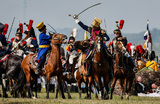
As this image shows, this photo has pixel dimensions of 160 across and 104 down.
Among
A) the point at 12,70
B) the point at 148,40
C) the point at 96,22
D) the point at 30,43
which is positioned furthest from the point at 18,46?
the point at 148,40

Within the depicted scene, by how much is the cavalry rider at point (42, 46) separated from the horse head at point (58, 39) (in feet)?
1.26

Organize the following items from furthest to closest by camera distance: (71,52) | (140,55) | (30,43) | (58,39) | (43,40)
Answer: (140,55) < (71,52) < (30,43) < (43,40) < (58,39)

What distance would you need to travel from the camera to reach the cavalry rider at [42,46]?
15234mm

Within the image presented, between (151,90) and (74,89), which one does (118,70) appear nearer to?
(151,90)

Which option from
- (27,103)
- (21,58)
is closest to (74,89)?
(21,58)

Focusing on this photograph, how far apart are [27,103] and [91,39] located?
4.49 m

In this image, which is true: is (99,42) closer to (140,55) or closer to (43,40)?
(43,40)

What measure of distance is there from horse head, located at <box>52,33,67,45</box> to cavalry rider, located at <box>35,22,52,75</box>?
1.26 ft

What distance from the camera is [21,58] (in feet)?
55.0

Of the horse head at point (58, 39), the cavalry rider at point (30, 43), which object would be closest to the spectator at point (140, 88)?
the cavalry rider at point (30, 43)

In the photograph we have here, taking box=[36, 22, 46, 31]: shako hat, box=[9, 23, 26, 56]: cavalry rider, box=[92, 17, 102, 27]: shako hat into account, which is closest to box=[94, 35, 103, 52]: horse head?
box=[92, 17, 102, 27]: shako hat

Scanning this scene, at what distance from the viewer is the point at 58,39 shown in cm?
1483

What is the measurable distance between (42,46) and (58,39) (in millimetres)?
922

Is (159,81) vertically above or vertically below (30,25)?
below
